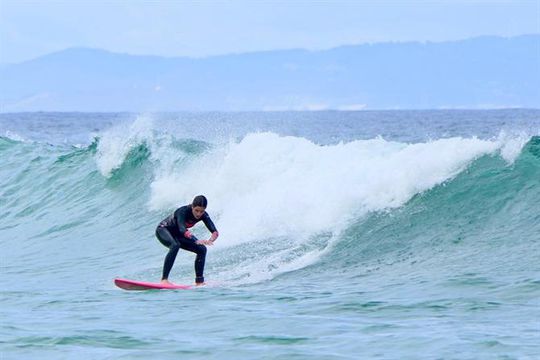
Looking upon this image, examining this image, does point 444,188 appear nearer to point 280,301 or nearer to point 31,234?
point 280,301

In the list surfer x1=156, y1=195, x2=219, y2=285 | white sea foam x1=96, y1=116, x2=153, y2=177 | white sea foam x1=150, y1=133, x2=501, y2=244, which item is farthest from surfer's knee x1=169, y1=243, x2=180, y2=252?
white sea foam x1=96, y1=116, x2=153, y2=177

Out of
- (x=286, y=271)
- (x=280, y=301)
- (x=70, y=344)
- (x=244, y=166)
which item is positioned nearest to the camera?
(x=70, y=344)

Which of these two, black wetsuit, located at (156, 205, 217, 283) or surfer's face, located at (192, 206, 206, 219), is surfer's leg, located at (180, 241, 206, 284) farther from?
surfer's face, located at (192, 206, 206, 219)

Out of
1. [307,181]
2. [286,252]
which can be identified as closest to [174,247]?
[286,252]

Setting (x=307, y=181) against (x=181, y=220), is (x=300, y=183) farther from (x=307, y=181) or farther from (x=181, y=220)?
(x=181, y=220)

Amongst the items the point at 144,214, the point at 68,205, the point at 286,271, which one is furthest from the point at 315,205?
the point at 68,205

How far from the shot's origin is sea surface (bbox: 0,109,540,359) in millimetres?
10094

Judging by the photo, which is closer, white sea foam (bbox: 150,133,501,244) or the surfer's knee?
the surfer's knee

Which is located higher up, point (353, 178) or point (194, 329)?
point (353, 178)

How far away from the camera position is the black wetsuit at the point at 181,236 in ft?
46.0

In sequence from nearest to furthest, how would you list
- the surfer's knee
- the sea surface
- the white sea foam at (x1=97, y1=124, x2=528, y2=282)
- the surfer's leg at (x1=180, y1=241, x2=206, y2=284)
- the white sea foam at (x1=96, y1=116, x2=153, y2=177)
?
the sea surface
the surfer's leg at (x1=180, y1=241, x2=206, y2=284)
the surfer's knee
the white sea foam at (x1=97, y1=124, x2=528, y2=282)
the white sea foam at (x1=96, y1=116, x2=153, y2=177)

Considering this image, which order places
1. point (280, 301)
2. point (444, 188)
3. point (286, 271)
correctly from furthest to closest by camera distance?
point (444, 188) → point (286, 271) → point (280, 301)

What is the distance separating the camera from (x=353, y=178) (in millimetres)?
17547

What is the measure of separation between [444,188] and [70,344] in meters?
Result: 8.15
